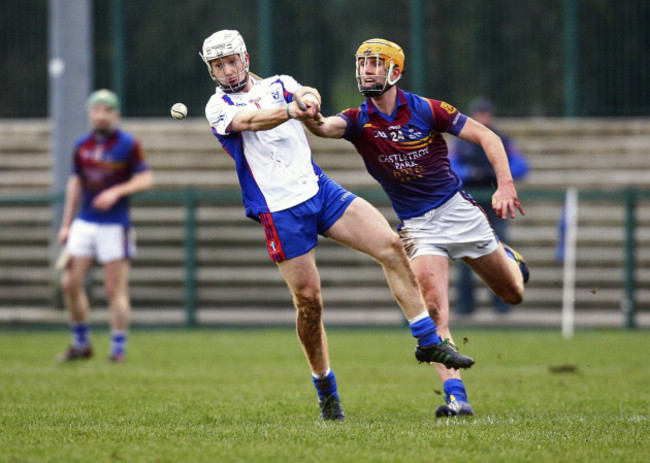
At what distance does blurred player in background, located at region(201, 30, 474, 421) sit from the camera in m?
6.92

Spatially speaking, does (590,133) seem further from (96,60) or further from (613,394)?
(613,394)

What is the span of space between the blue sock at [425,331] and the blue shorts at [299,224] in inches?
32.0

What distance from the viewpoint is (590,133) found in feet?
58.9

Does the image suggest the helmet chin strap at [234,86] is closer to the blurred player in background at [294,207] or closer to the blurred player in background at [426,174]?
the blurred player in background at [294,207]

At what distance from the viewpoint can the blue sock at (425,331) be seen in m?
6.89

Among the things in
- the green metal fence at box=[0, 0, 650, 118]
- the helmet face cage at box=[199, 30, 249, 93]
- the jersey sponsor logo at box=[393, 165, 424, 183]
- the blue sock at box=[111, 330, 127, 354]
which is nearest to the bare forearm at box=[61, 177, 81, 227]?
the blue sock at box=[111, 330, 127, 354]

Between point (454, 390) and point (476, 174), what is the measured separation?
773 centimetres

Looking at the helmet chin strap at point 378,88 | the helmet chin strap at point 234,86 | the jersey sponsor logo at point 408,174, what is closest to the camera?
the helmet chin strap at point 234,86

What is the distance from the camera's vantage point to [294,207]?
697cm

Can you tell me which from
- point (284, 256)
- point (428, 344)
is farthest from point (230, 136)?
point (428, 344)

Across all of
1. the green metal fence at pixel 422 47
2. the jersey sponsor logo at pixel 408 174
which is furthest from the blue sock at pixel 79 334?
the green metal fence at pixel 422 47

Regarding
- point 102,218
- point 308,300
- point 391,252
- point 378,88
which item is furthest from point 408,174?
point 102,218

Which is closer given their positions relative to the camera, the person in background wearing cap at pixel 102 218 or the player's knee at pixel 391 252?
the player's knee at pixel 391 252

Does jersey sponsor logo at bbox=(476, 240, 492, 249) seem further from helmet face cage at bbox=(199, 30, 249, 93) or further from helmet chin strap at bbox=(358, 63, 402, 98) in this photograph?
helmet face cage at bbox=(199, 30, 249, 93)
